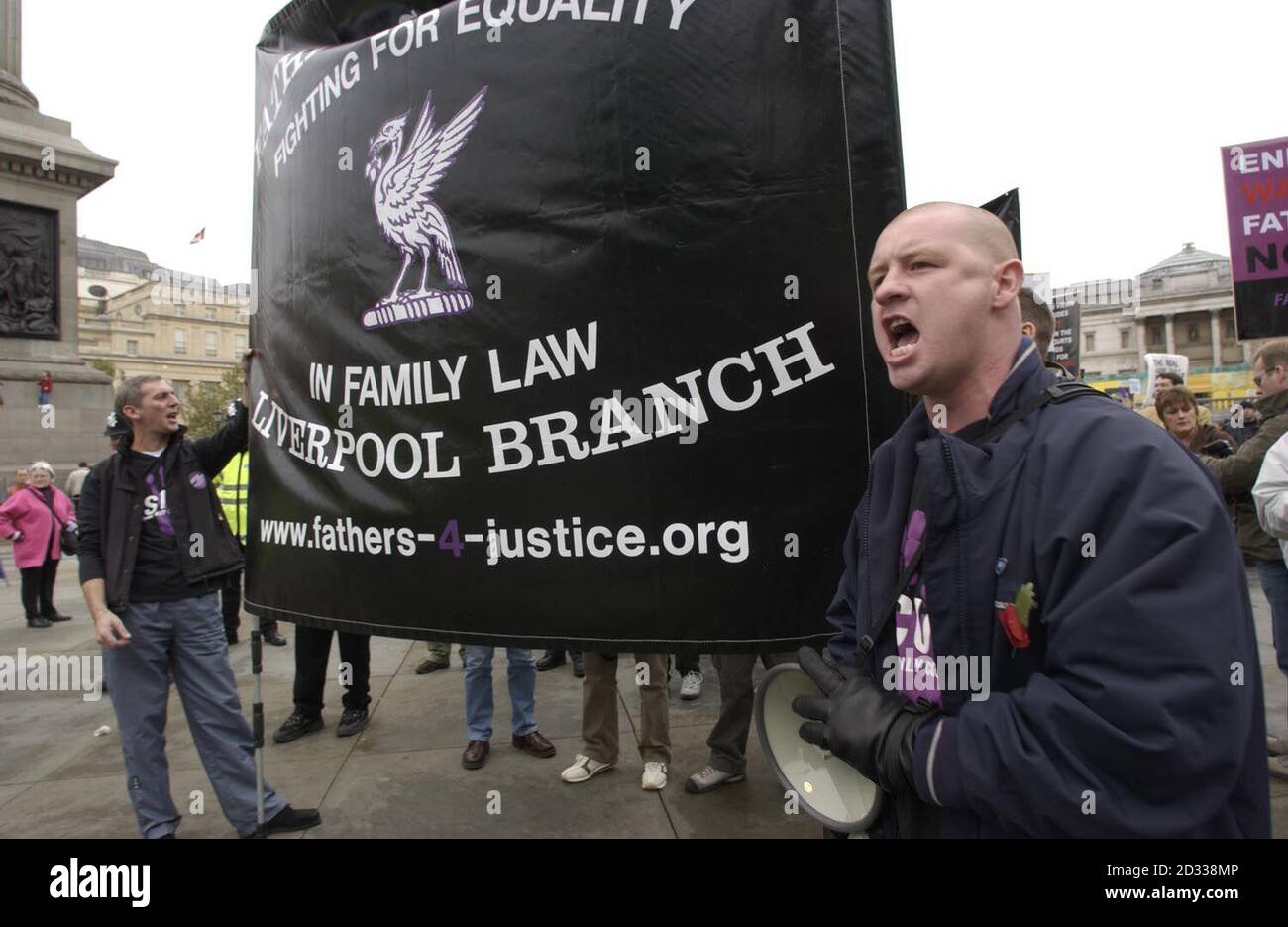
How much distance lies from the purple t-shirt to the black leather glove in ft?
0.09

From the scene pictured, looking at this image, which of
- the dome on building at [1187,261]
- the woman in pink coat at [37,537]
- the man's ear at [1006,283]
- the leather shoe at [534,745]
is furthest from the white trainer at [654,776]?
the dome on building at [1187,261]

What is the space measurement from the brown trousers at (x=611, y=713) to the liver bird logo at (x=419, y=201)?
2438 mm

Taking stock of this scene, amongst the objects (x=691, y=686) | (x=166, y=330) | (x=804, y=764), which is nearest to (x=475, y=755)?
(x=691, y=686)

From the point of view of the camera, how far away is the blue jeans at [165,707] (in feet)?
11.0

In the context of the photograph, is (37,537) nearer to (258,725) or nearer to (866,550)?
(258,725)

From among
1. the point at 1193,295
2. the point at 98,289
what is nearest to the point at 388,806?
the point at 1193,295

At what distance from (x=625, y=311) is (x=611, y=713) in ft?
9.19

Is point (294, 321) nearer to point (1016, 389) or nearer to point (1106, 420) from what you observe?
point (1016, 389)

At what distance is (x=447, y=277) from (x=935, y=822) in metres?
1.66

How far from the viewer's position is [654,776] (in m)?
3.85

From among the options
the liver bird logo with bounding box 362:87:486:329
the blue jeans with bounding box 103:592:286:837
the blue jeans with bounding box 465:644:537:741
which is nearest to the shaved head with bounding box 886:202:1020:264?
the liver bird logo with bounding box 362:87:486:329

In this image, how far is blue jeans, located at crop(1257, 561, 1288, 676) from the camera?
387cm

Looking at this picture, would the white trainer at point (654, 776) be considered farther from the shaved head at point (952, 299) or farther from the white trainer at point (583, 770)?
the shaved head at point (952, 299)
